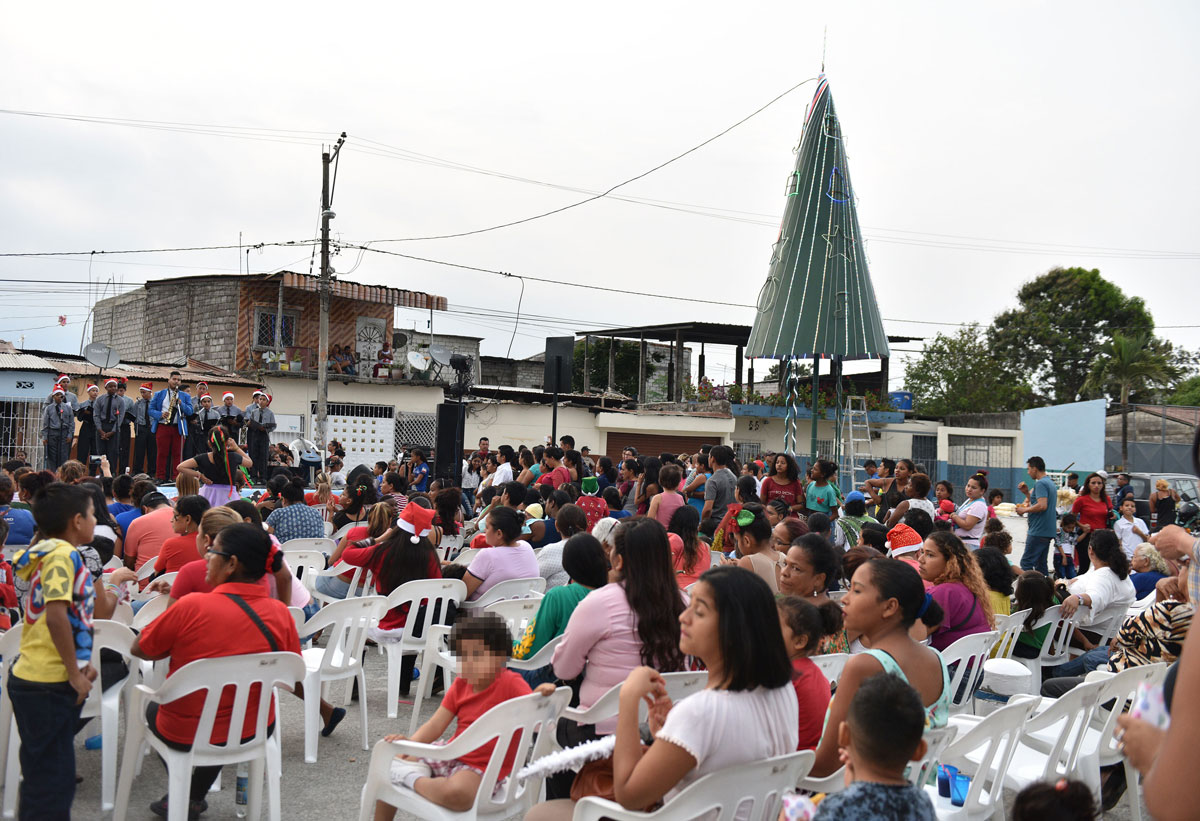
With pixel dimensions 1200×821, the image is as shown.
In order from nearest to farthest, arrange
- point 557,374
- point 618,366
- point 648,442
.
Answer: point 557,374 < point 648,442 < point 618,366

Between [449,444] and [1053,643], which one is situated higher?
[449,444]

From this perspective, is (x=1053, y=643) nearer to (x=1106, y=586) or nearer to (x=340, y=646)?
(x=1106, y=586)

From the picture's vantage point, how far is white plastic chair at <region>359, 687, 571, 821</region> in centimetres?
314

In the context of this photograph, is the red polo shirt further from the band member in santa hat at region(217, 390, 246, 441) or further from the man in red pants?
the man in red pants

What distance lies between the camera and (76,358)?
23344mm

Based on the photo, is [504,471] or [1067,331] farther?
[1067,331]

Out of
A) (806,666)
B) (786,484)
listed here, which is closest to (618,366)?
(786,484)

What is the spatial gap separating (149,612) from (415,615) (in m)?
1.59

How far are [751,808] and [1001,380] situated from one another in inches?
1575

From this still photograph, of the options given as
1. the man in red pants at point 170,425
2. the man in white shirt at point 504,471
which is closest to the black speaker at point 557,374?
the man in white shirt at point 504,471

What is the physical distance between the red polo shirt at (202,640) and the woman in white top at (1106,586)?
5.11 metres

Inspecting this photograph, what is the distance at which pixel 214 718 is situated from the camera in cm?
359

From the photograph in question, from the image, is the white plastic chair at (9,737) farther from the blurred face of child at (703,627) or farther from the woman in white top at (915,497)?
the woman in white top at (915,497)

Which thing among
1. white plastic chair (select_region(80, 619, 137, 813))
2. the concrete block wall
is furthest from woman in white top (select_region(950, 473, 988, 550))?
the concrete block wall
